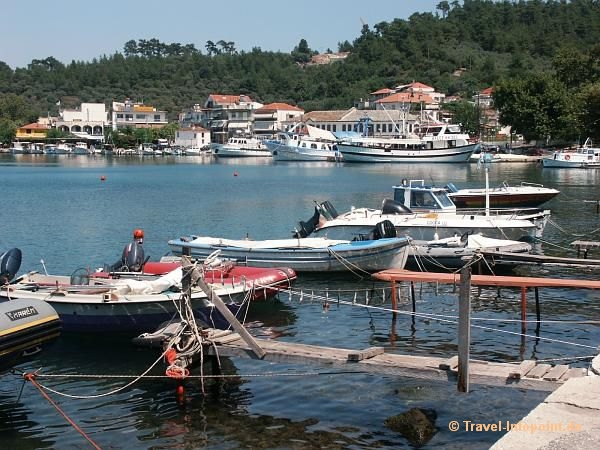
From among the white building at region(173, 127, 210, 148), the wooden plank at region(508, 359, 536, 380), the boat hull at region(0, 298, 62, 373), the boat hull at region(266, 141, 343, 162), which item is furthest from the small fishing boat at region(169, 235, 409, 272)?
the white building at region(173, 127, 210, 148)

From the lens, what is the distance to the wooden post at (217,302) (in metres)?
14.6

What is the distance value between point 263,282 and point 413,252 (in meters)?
7.89

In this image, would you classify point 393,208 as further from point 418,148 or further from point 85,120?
point 85,120

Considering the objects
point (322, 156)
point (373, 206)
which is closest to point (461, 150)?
point (322, 156)

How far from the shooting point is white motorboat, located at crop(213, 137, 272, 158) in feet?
477

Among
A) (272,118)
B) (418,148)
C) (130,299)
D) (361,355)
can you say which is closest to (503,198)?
(130,299)

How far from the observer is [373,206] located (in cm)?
5109

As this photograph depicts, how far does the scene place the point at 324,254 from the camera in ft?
87.3

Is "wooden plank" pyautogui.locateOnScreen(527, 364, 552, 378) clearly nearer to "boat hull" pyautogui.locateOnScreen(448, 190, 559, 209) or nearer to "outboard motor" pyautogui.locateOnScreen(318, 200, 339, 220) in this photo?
"outboard motor" pyautogui.locateOnScreen(318, 200, 339, 220)

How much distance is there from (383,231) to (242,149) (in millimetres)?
119670

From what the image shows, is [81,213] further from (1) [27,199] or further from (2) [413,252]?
(2) [413,252]

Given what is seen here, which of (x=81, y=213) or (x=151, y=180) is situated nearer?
(x=81, y=213)

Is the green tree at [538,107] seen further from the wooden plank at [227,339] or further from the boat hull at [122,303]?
the wooden plank at [227,339]

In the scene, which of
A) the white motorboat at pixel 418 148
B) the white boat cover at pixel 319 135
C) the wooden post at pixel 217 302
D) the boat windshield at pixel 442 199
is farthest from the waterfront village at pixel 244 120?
the wooden post at pixel 217 302
